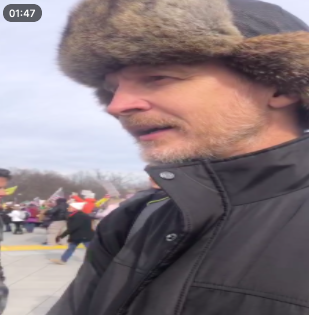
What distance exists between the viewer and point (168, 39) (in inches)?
55.5

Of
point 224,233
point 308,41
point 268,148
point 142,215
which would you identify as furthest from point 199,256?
point 308,41

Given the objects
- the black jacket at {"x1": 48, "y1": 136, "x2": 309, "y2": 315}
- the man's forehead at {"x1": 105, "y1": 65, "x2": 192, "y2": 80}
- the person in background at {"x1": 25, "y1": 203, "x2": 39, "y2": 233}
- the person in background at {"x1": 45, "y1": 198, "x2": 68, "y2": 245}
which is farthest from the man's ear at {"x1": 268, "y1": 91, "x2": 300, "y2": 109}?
the person in background at {"x1": 25, "y1": 203, "x2": 39, "y2": 233}

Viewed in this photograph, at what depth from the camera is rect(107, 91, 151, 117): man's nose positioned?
4.61ft

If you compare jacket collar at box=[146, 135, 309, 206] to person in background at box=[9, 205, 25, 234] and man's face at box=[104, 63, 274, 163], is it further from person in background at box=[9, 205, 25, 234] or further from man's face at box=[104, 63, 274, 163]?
person in background at box=[9, 205, 25, 234]

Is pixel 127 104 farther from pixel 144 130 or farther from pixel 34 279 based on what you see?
Answer: pixel 34 279

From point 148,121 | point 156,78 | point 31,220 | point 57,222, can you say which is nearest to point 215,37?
point 156,78

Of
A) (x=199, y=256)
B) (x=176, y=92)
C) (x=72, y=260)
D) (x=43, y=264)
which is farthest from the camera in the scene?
(x=72, y=260)

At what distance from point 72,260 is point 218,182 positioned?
10.9 m

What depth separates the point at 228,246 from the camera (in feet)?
3.97

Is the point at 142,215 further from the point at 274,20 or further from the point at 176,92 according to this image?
the point at 274,20

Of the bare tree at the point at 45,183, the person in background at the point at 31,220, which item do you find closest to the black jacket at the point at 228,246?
the person in background at the point at 31,220

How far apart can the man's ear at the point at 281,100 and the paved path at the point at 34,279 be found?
595 cm

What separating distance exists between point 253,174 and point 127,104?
43 cm

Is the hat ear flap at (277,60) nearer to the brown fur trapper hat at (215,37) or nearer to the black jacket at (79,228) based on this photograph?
the brown fur trapper hat at (215,37)
